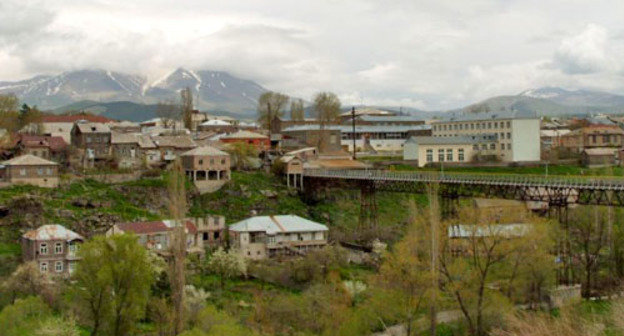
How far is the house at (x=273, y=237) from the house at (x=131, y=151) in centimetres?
1901

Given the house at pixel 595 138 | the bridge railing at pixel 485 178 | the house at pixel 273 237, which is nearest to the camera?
the bridge railing at pixel 485 178

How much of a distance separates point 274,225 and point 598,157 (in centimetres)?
5917

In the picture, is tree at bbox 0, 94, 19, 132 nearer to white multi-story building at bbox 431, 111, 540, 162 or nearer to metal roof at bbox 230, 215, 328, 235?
metal roof at bbox 230, 215, 328, 235

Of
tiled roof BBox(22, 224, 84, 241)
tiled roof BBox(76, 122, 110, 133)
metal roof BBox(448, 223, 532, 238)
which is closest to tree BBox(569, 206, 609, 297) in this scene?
metal roof BBox(448, 223, 532, 238)

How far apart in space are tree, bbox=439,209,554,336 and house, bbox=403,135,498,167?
171 feet

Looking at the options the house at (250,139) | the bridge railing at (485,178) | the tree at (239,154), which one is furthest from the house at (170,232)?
the house at (250,139)

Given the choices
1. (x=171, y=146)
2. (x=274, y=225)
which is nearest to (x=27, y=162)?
(x=171, y=146)

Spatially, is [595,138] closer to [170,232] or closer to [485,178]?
[485,178]

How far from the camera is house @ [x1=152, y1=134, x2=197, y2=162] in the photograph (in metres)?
82.1

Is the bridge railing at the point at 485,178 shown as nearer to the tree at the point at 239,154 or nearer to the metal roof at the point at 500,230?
the tree at the point at 239,154

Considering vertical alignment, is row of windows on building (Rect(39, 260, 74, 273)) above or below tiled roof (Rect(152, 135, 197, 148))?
below

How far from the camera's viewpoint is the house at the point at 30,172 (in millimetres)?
64188

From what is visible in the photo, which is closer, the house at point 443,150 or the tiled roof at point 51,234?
the tiled roof at point 51,234

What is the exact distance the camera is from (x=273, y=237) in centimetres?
6138
